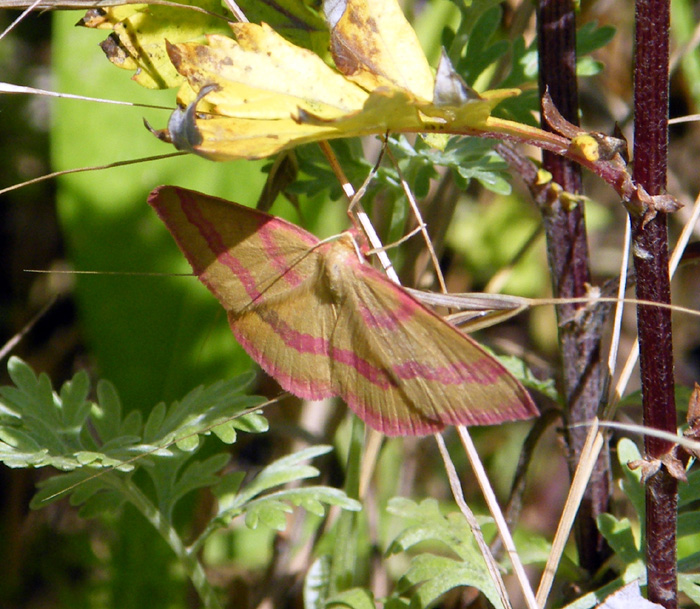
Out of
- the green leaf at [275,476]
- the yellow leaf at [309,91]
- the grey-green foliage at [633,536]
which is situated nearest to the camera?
the yellow leaf at [309,91]

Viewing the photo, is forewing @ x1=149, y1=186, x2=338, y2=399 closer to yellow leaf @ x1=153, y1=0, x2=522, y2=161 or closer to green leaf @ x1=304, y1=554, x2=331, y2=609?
yellow leaf @ x1=153, y1=0, x2=522, y2=161

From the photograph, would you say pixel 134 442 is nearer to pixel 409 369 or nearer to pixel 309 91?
pixel 409 369

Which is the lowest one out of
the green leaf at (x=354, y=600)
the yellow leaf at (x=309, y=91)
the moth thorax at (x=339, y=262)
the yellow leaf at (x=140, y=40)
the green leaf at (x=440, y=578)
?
the green leaf at (x=354, y=600)

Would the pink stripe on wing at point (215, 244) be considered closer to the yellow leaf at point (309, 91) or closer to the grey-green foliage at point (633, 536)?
the yellow leaf at point (309, 91)

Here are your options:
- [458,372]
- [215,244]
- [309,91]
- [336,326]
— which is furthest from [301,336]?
[309,91]

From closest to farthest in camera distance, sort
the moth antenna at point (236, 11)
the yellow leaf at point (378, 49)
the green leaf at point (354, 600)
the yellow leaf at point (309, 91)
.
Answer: the yellow leaf at point (309, 91) < the yellow leaf at point (378, 49) < the moth antenna at point (236, 11) < the green leaf at point (354, 600)

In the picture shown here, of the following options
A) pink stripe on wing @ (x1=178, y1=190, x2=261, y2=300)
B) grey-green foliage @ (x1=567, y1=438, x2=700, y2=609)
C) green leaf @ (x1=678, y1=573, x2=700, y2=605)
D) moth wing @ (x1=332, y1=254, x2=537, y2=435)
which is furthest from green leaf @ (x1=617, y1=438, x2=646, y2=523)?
pink stripe on wing @ (x1=178, y1=190, x2=261, y2=300)

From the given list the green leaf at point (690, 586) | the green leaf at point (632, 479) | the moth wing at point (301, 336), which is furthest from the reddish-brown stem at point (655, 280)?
the moth wing at point (301, 336)

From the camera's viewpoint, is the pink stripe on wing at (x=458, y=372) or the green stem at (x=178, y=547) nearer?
the pink stripe on wing at (x=458, y=372)
